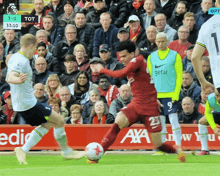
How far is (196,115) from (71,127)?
8.75 feet

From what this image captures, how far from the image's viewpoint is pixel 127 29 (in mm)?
14133

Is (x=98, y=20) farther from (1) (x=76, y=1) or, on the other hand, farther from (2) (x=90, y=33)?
(1) (x=76, y=1)

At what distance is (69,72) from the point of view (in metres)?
14.0

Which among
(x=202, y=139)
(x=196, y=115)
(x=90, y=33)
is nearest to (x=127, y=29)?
(x=90, y=33)

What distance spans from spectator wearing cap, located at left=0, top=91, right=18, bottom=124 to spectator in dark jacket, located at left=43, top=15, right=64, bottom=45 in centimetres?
323

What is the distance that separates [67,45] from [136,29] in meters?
1.87

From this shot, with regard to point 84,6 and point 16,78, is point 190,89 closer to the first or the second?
point 16,78

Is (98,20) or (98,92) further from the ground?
(98,20)

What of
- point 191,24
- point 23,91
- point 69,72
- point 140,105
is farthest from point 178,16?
point 23,91

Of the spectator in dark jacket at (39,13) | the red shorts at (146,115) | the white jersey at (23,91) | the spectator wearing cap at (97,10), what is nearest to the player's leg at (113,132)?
the red shorts at (146,115)

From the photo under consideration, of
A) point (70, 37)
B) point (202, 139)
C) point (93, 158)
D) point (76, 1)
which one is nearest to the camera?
point (93, 158)

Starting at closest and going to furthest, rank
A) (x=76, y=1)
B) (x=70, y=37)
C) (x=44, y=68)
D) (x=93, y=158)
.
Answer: (x=93, y=158) < (x=44, y=68) < (x=70, y=37) < (x=76, y=1)

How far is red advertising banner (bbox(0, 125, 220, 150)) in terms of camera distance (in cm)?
1199

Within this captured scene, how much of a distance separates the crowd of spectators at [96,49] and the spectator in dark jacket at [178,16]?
0.08ft
